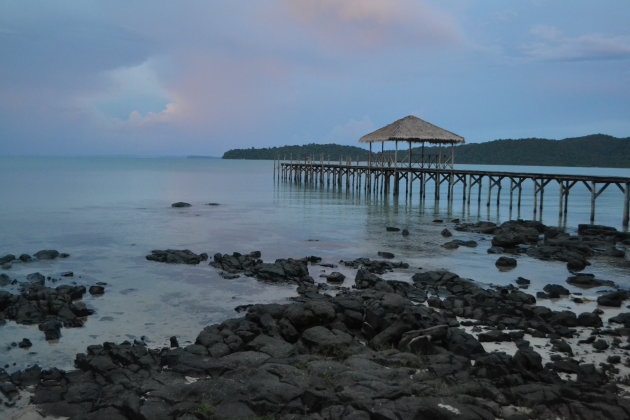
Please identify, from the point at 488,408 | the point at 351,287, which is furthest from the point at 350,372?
the point at 351,287

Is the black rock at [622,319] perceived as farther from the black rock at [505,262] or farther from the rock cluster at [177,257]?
the rock cluster at [177,257]

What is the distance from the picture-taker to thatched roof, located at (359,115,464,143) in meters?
37.1

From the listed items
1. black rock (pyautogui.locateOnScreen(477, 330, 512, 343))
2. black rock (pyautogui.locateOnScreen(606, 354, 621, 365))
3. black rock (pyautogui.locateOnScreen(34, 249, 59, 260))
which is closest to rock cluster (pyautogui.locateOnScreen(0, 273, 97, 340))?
black rock (pyautogui.locateOnScreen(34, 249, 59, 260))

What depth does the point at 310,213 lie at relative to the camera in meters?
32.1

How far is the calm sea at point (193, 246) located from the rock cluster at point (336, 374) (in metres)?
1.37

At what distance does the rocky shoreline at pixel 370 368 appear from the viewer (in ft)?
21.4

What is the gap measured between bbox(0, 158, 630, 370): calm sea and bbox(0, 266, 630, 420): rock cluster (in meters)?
1.37

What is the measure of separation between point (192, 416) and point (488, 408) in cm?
329

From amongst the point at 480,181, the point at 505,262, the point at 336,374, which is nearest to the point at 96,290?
the point at 336,374

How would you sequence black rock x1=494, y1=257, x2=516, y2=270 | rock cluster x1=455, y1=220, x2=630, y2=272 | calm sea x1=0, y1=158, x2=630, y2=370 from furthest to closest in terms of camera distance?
rock cluster x1=455, y1=220, x2=630, y2=272 < black rock x1=494, y1=257, x2=516, y2=270 < calm sea x1=0, y1=158, x2=630, y2=370

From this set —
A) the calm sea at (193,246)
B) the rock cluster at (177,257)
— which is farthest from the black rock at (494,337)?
the rock cluster at (177,257)

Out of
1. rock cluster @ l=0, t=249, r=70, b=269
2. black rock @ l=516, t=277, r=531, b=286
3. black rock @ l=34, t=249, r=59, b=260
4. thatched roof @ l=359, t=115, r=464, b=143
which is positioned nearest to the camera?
black rock @ l=516, t=277, r=531, b=286

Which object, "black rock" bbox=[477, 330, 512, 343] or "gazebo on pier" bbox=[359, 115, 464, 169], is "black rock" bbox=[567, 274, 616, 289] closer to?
"black rock" bbox=[477, 330, 512, 343]

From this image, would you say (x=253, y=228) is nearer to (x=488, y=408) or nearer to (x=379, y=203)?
(x=379, y=203)
